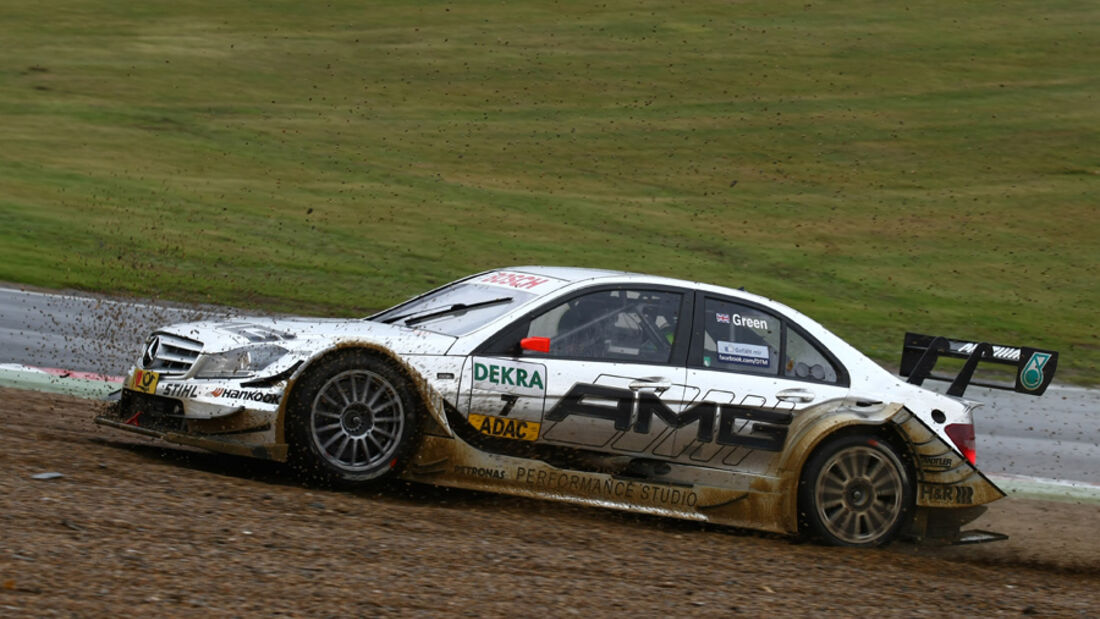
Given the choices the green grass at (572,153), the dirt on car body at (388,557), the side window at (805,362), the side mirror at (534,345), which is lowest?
the dirt on car body at (388,557)

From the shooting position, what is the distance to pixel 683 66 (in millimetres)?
33594

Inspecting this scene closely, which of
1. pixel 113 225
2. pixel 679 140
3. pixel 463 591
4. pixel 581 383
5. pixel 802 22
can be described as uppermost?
pixel 802 22

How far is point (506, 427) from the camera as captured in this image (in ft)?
22.8

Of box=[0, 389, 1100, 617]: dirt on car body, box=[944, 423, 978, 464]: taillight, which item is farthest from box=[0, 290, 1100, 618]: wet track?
box=[944, 423, 978, 464]: taillight

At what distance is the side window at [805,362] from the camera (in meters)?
7.52

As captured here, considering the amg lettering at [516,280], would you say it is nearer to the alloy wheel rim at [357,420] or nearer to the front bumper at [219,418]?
the alloy wheel rim at [357,420]

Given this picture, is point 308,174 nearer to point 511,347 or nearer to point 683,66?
point 683,66

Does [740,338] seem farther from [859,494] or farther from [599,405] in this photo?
[859,494]

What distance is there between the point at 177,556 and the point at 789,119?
26.3 meters

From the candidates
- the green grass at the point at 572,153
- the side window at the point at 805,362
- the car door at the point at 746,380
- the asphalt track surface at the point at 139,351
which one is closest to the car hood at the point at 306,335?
the car door at the point at 746,380

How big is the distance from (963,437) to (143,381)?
15.6 feet

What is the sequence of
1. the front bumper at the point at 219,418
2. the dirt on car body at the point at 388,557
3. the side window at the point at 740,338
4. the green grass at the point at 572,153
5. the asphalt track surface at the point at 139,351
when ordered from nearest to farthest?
the dirt on car body at the point at 388,557 → the front bumper at the point at 219,418 → the side window at the point at 740,338 → the asphalt track surface at the point at 139,351 → the green grass at the point at 572,153

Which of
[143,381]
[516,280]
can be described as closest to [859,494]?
[516,280]

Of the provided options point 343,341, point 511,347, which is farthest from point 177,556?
point 511,347
